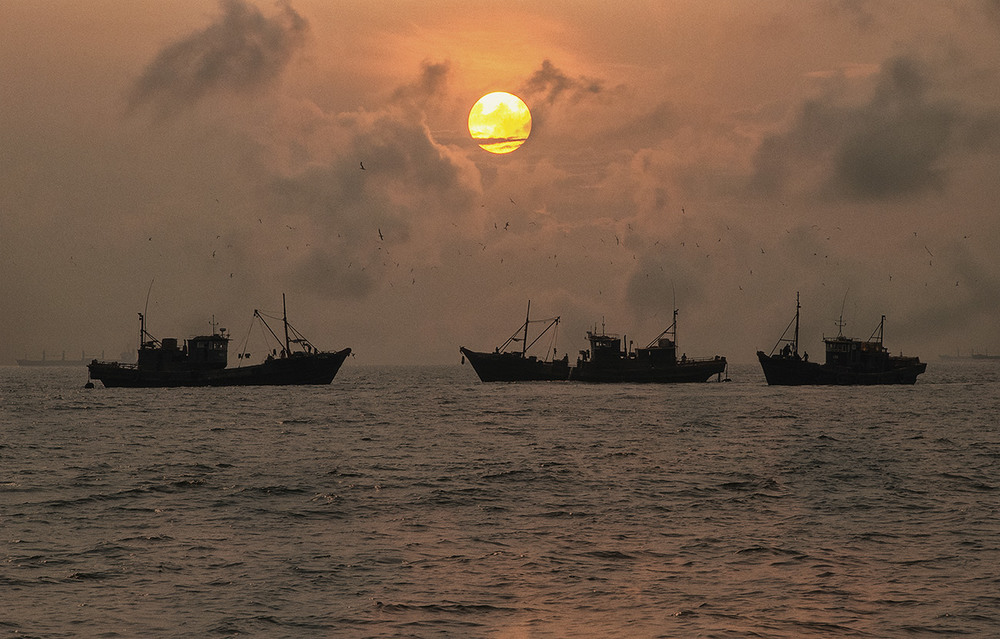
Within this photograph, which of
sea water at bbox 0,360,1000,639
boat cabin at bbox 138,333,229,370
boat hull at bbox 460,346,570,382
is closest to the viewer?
sea water at bbox 0,360,1000,639

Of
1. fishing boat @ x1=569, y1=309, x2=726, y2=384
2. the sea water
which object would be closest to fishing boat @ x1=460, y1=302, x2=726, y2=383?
fishing boat @ x1=569, y1=309, x2=726, y2=384

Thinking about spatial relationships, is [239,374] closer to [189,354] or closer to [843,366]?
[189,354]

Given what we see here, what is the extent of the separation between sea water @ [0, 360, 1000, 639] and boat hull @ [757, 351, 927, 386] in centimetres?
7395

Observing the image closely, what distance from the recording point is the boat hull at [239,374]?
121000mm

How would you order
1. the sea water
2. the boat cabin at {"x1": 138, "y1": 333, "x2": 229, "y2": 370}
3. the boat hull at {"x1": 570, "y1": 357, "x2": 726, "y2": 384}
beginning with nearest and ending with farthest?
the sea water, the boat cabin at {"x1": 138, "y1": 333, "x2": 229, "y2": 370}, the boat hull at {"x1": 570, "y1": 357, "x2": 726, "y2": 384}

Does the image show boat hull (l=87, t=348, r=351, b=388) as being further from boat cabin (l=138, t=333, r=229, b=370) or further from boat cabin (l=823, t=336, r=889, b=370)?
boat cabin (l=823, t=336, r=889, b=370)

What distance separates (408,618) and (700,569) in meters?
6.97

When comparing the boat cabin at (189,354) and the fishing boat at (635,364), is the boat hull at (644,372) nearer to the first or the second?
the fishing boat at (635,364)

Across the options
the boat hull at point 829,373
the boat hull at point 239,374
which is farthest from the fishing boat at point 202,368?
the boat hull at point 829,373

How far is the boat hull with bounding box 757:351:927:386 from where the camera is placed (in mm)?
128250

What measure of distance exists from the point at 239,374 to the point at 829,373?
7514cm

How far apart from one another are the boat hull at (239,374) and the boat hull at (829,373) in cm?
5857

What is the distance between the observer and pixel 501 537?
25281 millimetres

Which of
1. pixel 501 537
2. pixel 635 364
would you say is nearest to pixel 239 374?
pixel 635 364
